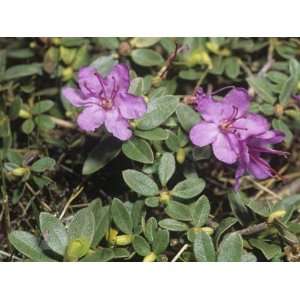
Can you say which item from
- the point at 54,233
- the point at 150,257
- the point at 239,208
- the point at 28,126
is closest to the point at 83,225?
the point at 54,233

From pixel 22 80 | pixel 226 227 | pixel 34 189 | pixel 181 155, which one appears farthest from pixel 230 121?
pixel 22 80

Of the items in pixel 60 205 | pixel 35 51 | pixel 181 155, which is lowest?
pixel 60 205

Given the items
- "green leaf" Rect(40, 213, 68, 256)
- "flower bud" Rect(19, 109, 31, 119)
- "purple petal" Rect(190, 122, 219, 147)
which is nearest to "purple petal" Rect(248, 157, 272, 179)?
"purple petal" Rect(190, 122, 219, 147)

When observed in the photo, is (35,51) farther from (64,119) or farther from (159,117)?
(159,117)

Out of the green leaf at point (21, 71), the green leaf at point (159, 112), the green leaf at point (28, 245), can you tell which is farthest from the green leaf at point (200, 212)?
the green leaf at point (21, 71)

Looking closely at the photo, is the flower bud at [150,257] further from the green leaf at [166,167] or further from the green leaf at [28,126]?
the green leaf at [28,126]
